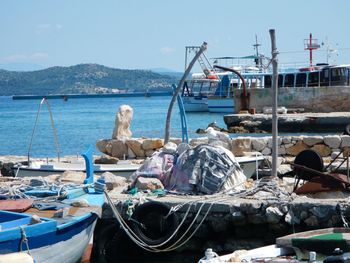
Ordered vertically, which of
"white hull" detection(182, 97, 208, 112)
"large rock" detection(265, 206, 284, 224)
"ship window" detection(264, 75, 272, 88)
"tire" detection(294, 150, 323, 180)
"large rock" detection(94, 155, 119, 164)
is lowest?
"white hull" detection(182, 97, 208, 112)

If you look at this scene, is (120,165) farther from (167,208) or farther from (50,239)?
(50,239)

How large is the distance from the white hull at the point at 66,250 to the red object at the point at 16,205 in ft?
3.18

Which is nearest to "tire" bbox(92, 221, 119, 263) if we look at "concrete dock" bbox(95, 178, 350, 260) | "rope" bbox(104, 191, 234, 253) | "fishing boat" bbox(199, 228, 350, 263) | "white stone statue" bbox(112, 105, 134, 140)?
"concrete dock" bbox(95, 178, 350, 260)

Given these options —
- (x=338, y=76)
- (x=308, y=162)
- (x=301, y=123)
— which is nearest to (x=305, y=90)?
(x=338, y=76)

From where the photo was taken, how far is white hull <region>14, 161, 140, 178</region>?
16.2 meters

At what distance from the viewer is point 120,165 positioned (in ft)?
56.0

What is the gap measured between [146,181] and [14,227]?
3.78m

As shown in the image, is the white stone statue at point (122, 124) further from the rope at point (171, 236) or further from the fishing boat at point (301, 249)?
the fishing boat at point (301, 249)

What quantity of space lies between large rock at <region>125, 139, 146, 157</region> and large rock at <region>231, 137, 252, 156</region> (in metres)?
2.61

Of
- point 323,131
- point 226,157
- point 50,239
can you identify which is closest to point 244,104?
point 323,131

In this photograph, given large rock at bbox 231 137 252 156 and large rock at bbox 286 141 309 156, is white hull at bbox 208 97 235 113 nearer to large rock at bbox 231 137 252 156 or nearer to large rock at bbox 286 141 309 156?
large rock at bbox 286 141 309 156

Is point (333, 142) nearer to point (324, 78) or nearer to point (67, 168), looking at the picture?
point (67, 168)

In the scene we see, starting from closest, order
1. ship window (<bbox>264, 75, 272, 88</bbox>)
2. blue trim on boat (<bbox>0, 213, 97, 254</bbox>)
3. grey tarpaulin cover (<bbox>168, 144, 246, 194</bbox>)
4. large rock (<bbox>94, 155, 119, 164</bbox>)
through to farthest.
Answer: blue trim on boat (<bbox>0, 213, 97, 254</bbox>)
grey tarpaulin cover (<bbox>168, 144, 246, 194</bbox>)
large rock (<bbox>94, 155, 119, 164</bbox>)
ship window (<bbox>264, 75, 272, 88</bbox>)

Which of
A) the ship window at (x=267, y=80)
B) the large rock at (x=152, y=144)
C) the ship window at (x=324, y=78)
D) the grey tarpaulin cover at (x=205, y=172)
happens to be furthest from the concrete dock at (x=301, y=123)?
the grey tarpaulin cover at (x=205, y=172)
